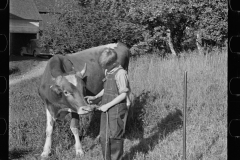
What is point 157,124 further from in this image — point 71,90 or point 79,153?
point 71,90

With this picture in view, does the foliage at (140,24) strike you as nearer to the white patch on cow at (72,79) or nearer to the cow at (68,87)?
the cow at (68,87)

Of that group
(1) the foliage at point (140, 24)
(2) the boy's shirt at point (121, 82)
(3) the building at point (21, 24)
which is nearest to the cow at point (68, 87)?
(2) the boy's shirt at point (121, 82)

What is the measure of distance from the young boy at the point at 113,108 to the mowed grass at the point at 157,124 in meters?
0.83

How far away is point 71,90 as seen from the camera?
5227 mm

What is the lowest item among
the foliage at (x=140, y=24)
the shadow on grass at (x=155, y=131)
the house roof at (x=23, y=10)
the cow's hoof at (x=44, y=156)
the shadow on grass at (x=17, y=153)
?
the shadow on grass at (x=17, y=153)

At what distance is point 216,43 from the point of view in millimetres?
15539

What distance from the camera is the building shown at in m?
30.9

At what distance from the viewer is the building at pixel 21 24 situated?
30891 millimetres

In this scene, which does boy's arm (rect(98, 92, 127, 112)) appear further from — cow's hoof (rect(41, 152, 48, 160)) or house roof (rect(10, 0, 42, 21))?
house roof (rect(10, 0, 42, 21))

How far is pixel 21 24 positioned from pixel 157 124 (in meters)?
26.9

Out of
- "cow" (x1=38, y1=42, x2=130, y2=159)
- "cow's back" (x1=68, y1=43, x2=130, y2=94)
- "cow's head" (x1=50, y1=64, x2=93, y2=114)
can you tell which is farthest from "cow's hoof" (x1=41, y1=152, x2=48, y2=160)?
"cow's back" (x1=68, y1=43, x2=130, y2=94)

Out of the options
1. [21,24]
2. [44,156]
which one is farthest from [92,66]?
[21,24]

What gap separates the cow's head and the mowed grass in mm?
958
